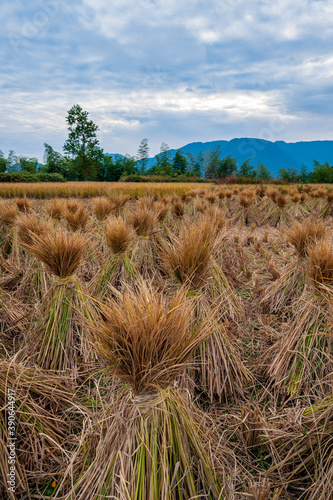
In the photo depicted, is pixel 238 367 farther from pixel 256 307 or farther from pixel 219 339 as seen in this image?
pixel 256 307

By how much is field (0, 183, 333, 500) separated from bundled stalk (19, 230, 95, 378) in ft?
0.04

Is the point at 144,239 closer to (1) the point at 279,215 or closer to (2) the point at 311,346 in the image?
(2) the point at 311,346

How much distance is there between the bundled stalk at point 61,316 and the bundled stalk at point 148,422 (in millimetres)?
1075

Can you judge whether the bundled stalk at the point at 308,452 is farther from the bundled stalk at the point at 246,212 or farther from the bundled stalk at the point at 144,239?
the bundled stalk at the point at 246,212

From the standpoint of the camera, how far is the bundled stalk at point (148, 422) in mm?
964

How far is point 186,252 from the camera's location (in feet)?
6.22

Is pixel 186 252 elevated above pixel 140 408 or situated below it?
above

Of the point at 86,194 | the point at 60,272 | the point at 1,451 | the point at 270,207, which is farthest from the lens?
the point at 86,194

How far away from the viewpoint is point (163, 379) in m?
1.04

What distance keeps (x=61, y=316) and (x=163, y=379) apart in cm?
137

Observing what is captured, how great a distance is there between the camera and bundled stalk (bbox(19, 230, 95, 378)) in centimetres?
206

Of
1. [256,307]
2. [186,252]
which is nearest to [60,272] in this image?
[186,252]

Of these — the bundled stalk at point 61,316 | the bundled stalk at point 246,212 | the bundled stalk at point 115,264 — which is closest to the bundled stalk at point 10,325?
the bundled stalk at point 61,316

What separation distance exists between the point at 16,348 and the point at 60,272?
A: 2.75ft
